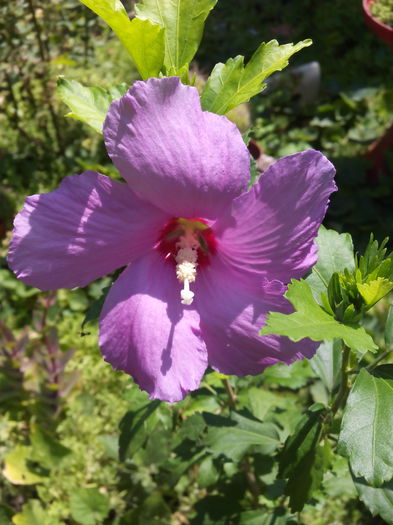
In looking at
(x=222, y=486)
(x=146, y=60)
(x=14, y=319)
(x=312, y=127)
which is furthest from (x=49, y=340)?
(x=312, y=127)

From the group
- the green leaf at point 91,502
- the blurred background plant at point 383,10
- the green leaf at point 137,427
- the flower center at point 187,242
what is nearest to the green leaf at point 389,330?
the flower center at point 187,242

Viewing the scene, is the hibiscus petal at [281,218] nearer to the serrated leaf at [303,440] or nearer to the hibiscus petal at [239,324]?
the hibiscus petal at [239,324]

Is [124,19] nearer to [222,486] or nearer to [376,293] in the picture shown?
[376,293]

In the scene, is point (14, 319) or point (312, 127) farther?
point (312, 127)

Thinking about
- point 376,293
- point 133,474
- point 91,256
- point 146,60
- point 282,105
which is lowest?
point 133,474

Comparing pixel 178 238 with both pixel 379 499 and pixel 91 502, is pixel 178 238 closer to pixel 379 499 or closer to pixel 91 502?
pixel 379 499

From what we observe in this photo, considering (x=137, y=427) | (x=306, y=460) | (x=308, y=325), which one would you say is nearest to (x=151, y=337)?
(x=308, y=325)
